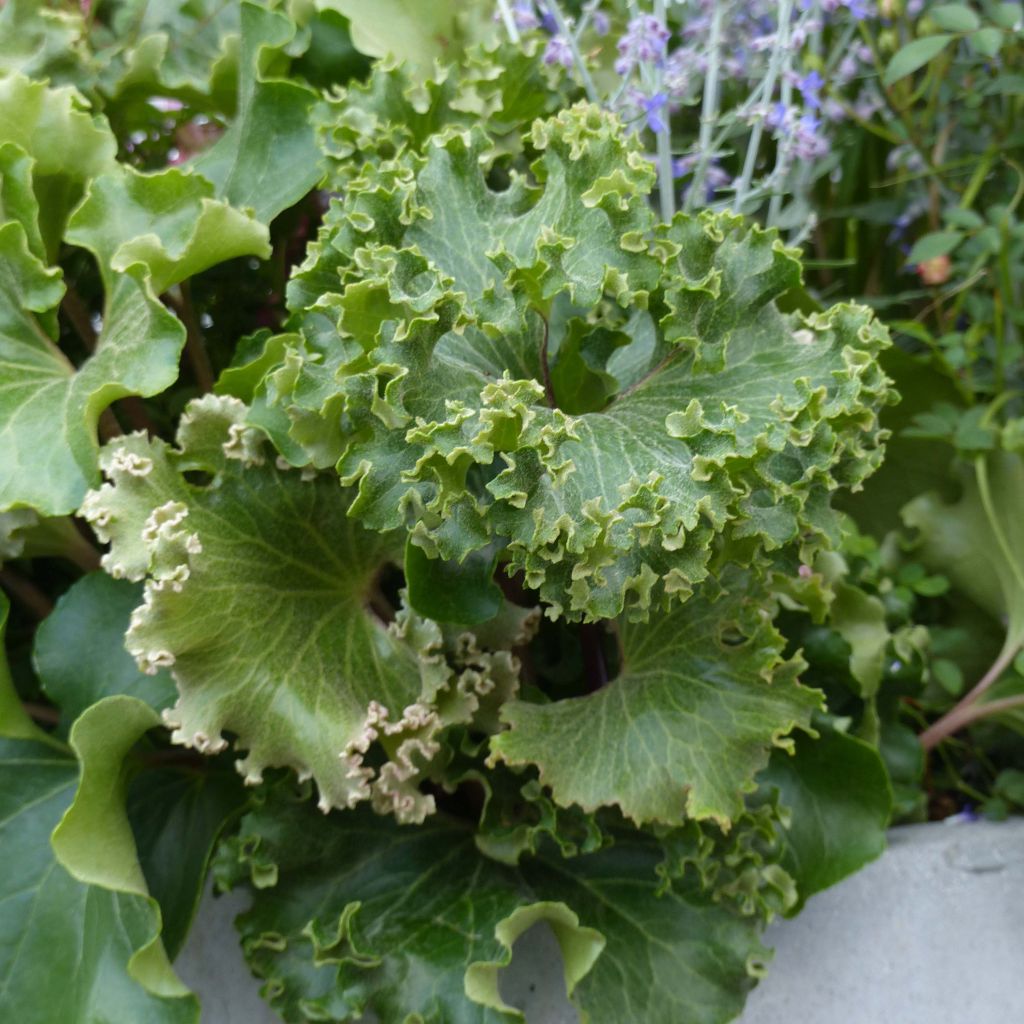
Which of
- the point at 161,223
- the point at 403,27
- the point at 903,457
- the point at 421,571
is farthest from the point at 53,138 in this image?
the point at 903,457

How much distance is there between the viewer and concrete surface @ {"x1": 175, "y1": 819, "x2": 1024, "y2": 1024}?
3.04 feet

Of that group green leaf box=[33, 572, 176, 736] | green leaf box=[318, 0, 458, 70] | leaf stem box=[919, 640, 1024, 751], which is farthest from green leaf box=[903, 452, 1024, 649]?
green leaf box=[33, 572, 176, 736]

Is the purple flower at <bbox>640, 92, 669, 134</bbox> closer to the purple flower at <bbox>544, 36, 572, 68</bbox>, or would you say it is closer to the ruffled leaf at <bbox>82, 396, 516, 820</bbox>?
the purple flower at <bbox>544, 36, 572, 68</bbox>

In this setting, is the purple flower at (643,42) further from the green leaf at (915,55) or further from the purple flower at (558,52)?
the green leaf at (915,55)

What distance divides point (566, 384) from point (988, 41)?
1.79 feet

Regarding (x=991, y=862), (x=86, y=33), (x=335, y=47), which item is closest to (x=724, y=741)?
(x=991, y=862)

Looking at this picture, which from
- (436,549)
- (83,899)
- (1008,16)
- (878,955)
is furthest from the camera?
(1008,16)

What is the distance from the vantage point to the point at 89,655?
2.85ft

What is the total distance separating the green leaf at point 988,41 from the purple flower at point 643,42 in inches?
11.4

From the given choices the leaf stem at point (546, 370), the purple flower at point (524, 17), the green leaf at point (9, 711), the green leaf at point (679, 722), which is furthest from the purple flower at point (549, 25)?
the green leaf at point (9, 711)

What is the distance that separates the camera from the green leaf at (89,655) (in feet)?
2.83

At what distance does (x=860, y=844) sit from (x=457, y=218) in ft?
1.94

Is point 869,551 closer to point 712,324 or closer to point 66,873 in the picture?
point 712,324

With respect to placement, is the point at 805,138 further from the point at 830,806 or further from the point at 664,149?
the point at 830,806
